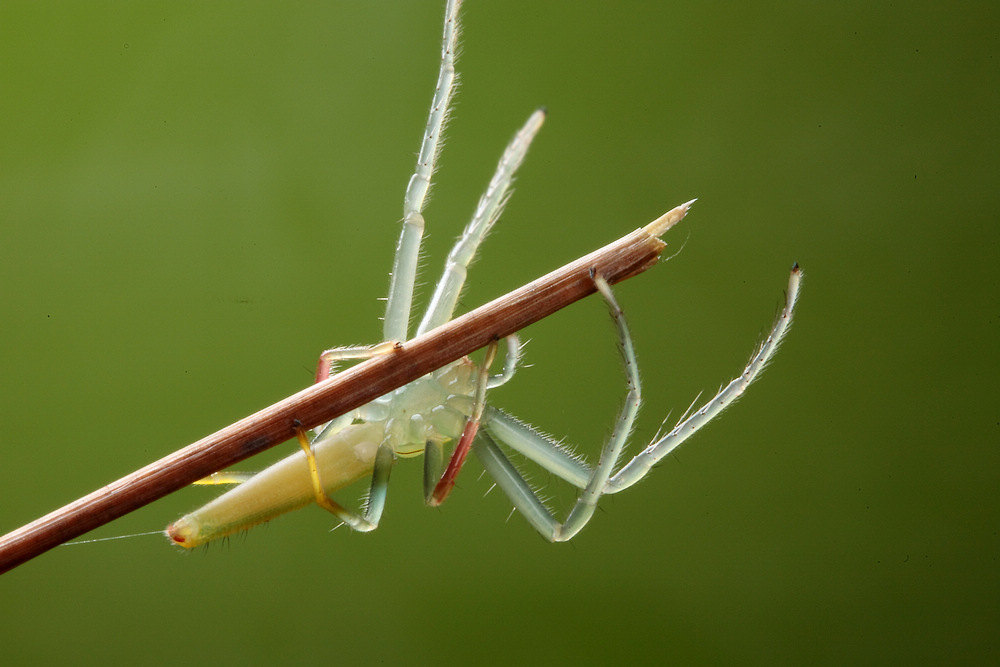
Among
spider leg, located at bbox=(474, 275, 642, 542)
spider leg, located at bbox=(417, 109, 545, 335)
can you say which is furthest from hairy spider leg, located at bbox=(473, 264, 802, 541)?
spider leg, located at bbox=(417, 109, 545, 335)

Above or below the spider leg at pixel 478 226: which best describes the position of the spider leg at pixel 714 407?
below

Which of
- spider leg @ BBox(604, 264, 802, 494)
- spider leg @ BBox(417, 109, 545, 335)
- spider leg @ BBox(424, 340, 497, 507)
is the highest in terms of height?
spider leg @ BBox(417, 109, 545, 335)

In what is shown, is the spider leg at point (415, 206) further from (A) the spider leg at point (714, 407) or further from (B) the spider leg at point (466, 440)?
(A) the spider leg at point (714, 407)

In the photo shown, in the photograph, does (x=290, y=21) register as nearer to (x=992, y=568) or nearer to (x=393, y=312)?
(x=393, y=312)

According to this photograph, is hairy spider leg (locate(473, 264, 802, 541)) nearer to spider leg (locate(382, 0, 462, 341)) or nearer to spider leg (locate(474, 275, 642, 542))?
spider leg (locate(474, 275, 642, 542))

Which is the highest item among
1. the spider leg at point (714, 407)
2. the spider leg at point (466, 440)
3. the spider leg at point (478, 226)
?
the spider leg at point (478, 226)

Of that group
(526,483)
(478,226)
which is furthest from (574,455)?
(478,226)

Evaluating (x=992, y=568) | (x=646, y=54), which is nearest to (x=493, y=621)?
(x=992, y=568)

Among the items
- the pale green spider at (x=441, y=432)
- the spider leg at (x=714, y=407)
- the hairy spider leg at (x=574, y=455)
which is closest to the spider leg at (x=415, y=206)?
the pale green spider at (x=441, y=432)

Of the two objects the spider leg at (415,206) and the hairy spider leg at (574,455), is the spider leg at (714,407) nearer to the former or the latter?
the hairy spider leg at (574,455)
